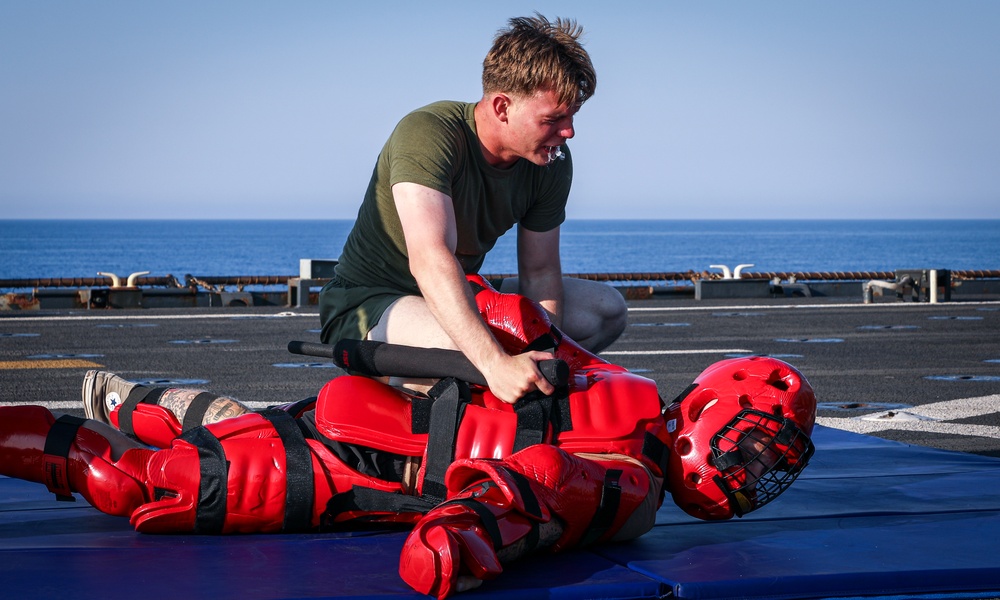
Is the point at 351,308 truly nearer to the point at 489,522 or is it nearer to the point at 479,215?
the point at 479,215

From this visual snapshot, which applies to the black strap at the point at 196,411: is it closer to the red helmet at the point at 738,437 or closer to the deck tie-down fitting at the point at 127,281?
the red helmet at the point at 738,437

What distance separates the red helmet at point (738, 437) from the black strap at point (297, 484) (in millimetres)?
1105

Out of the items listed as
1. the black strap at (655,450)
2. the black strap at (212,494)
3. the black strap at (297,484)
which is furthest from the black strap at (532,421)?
the black strap at (212,494)

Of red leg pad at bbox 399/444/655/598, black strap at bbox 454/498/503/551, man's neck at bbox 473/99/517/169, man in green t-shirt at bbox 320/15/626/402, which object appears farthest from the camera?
man's neck at bbox 473/99/517/169

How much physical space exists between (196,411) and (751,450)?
2304 millimetres

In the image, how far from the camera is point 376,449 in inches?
133

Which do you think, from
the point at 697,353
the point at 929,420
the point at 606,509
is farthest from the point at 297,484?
the point at 697,353

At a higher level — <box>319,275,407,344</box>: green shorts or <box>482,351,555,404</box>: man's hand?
<box>319,275,407,344</box>: green shorts

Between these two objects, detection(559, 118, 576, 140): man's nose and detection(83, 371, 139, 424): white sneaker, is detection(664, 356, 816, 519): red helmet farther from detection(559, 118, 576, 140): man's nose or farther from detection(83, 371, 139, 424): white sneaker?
detection(83, 371, 139, 424): white sneaker

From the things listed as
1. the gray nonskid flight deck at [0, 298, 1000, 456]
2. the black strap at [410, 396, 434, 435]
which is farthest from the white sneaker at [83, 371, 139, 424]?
the black strap at [410, 396, 434, 435]

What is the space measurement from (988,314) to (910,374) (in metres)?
7.42

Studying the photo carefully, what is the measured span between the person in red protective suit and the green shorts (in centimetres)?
67

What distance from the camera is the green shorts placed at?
13.5 ft

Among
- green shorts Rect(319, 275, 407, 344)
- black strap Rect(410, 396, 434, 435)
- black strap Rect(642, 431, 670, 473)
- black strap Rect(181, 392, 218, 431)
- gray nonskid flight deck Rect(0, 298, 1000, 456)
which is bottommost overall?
gray nonskid flight deck Rect(0, 298, 1000, 456)
